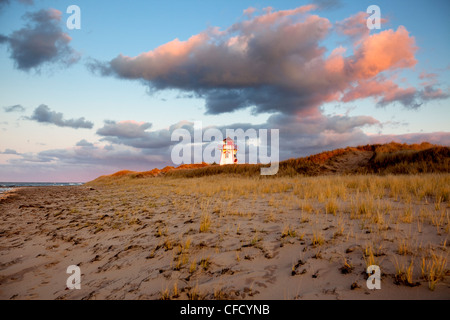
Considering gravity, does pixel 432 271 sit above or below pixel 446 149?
below

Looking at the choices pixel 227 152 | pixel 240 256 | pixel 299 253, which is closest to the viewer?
pixel 299 253

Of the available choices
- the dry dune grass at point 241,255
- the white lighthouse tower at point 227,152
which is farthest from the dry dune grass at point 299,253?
the white lighthouse tower at point 227,152

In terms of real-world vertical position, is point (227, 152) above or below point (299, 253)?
above

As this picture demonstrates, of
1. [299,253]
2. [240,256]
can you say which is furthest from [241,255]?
[299,253]

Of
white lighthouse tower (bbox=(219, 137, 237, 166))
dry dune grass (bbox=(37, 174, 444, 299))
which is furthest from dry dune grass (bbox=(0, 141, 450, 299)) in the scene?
white lighthouse tower (bbox=(219, 137, 237, 166))

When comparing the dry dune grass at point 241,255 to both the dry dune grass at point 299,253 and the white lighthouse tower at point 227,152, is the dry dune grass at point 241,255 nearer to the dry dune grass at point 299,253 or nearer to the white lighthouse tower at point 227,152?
the dry dune grass at point 299,253

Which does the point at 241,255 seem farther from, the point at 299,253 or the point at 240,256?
the point at 299,253

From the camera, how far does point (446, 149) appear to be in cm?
1833

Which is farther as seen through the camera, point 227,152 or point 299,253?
point 227,152

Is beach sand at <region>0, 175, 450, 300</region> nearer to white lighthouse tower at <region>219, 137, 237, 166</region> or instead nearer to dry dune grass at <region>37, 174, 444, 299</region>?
dry dune grass at <region>37, 174, 444, 299</region>

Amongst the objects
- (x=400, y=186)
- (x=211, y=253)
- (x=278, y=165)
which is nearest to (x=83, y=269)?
(x=211, y=253)
